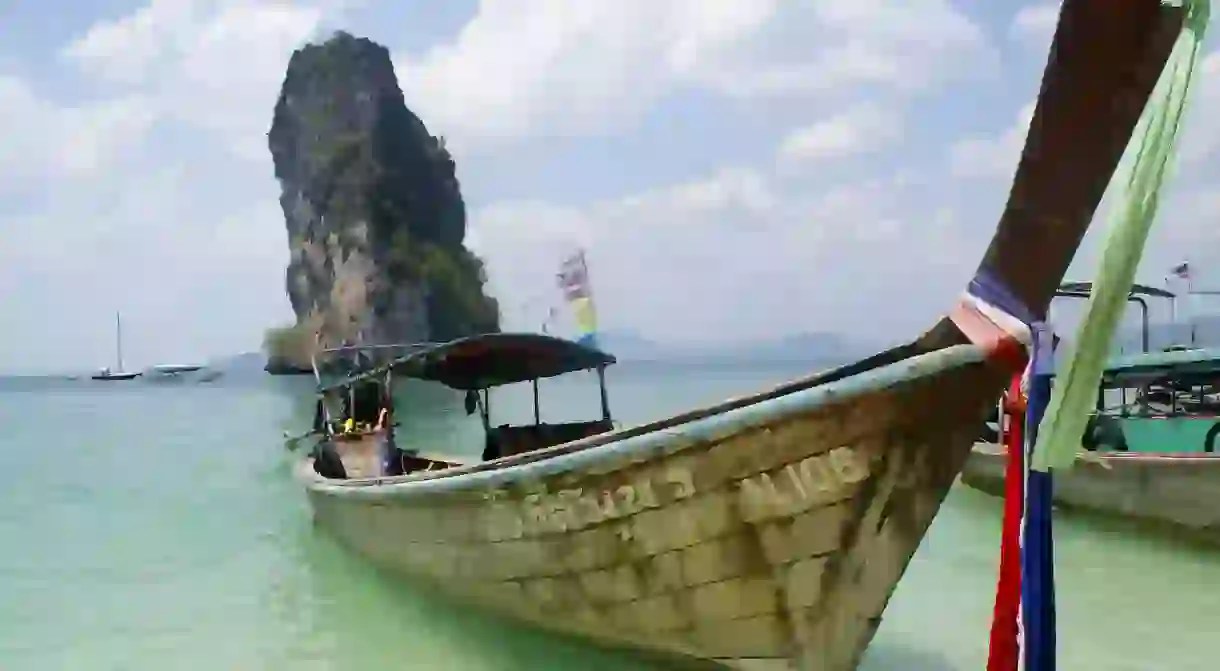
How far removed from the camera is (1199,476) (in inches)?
364

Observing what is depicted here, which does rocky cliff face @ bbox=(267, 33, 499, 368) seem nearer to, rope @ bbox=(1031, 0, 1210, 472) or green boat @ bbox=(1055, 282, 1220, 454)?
green boat @ bbox=(1055, 282, 1220, 454)

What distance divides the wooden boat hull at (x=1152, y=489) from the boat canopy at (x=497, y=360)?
4.39 metres

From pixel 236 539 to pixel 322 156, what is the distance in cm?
6326

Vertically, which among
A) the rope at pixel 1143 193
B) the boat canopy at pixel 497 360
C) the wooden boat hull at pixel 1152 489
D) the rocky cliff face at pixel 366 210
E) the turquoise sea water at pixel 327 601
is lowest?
the turquoise sea water at pixel 327 601

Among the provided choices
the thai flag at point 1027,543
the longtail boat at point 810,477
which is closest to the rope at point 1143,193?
the longtail boat at point 810,477

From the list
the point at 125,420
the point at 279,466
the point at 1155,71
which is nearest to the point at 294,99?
the point at 125,420

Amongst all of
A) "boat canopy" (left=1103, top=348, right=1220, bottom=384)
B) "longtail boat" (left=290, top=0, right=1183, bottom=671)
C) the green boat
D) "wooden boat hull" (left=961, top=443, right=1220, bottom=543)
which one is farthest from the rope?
"boat canopy" (left=1103, top=348, right=1220, bottom=384)

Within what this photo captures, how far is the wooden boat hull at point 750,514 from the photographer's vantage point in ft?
12.3

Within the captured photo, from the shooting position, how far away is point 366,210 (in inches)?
2712

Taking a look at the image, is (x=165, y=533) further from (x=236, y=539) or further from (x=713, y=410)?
(x=713, y=410)

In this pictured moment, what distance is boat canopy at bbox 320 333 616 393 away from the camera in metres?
8.26

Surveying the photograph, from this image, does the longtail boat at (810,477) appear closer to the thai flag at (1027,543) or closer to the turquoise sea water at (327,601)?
the thai flag at (1027,543)

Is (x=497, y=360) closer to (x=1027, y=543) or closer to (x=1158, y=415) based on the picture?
(x=1027, y=543)

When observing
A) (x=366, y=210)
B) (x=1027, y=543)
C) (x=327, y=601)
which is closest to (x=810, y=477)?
(x=1027, y=543)
